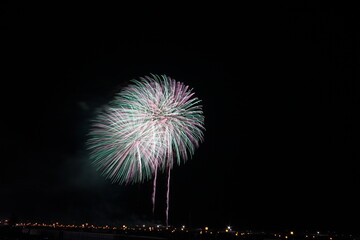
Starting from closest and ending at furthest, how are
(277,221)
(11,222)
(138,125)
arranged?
(138,125)
(11,222)
(277,221)

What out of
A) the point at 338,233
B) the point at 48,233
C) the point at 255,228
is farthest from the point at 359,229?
the point at 48,233

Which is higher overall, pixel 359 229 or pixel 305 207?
pixel 305 207

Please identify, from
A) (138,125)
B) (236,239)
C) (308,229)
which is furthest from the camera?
(308,229)

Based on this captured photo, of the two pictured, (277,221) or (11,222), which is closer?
(11,222)

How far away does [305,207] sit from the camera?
278ft

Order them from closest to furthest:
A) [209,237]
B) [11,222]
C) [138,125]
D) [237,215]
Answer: [138,125] < [209,237] < [11,222] < [237,215]

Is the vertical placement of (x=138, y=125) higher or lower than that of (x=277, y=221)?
higher

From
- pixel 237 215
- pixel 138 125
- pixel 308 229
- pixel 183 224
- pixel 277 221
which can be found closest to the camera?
pixel 138 125

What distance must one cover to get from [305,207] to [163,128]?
65.3m

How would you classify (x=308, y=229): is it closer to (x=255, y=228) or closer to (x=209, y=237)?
(x=255, y=228)

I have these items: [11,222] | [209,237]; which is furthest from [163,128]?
[11,222]

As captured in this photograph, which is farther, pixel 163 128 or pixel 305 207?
pixel 305 207

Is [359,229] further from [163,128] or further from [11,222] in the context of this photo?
[11,222]

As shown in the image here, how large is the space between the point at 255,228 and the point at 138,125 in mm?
72905
